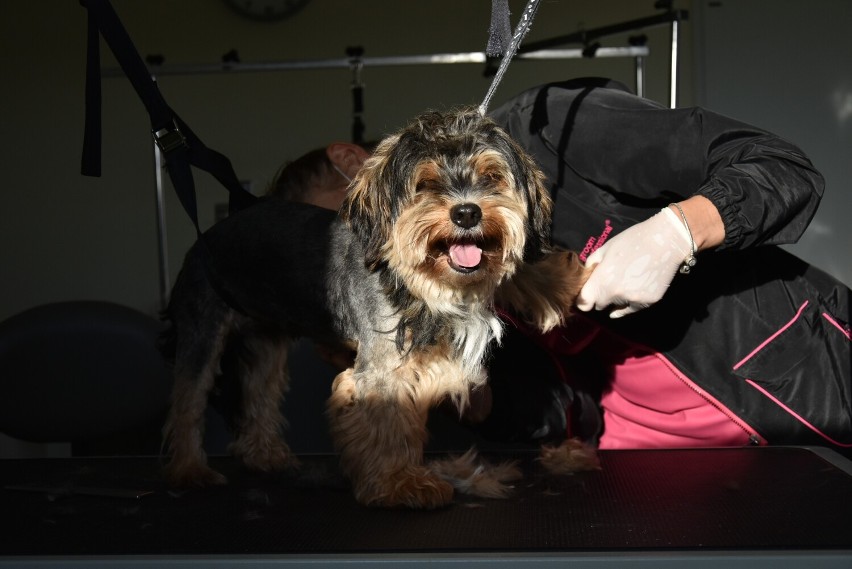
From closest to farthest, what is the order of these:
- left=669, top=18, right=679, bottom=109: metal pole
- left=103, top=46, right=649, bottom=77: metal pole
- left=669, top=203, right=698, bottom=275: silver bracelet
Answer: left=669, top=203, right=698, bottom=275: silver bracelet
left=669, top=18, right=679, bottom=109: metal pole
left=103, top=46, right=649, bottom=77: metal pole

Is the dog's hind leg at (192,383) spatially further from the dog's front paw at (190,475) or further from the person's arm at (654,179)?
the person's arm at (654,179)

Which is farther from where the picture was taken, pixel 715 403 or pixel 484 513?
pixel 715 403

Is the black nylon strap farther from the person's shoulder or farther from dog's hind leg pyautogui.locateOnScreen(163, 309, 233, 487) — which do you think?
the person's shoulder

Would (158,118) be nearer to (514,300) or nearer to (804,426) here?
(514,300)

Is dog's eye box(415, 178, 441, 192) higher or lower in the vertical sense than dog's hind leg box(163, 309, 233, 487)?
higher

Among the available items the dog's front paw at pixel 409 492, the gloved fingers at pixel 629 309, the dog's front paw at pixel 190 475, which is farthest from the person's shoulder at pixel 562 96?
the dog's front paw at pixel 190 475

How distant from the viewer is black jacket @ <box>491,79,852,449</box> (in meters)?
2.23

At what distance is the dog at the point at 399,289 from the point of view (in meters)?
1.84

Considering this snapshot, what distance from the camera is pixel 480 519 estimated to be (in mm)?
1751

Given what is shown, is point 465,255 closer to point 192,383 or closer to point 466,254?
point 466,254

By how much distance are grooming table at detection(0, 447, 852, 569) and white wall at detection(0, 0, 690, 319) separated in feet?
12.1

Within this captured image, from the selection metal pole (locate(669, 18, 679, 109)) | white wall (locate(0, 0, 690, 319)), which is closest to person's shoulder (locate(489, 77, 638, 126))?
metal pole (locate(669, 18, 679, 109))

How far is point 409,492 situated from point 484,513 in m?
0.16

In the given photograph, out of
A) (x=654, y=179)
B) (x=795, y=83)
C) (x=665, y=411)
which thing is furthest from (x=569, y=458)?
(x=795, y=83)
